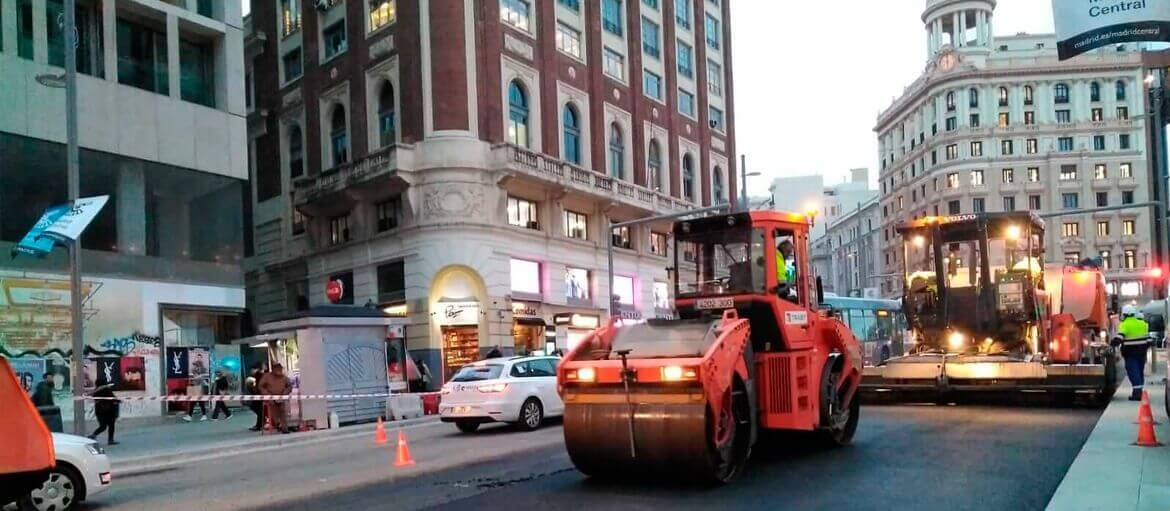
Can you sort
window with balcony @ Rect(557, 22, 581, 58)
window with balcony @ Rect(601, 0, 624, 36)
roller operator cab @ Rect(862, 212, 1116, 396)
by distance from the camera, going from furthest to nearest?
window with balcony @ Rect(601, 0, 624, 36) → window with balcony @ Rect(557, 22, 581, 58) → roller operator cab @ Rect(862, 212, 1116, 396)

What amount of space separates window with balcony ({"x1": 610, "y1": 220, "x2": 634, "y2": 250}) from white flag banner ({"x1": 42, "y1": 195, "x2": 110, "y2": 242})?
1099 inches

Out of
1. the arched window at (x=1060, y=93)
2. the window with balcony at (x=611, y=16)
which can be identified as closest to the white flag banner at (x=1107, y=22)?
the window with balcony at (x=611, y=16)

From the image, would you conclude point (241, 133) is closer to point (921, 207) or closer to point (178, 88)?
point (178, 88)

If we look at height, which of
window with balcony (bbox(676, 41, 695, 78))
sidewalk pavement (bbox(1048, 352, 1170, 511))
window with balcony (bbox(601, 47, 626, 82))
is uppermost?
window with balcony (bbox(676, 41, 695, 78))

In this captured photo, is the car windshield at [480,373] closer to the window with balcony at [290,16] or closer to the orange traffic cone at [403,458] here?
the orange traffic cone at [403,458]

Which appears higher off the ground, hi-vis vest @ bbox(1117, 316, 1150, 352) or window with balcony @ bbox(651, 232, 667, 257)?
window with balcony @ bbox(651, 232, 667, 257)

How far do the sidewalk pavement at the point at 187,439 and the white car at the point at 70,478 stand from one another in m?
4.60

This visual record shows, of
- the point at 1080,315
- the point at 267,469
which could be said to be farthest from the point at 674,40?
the point at 267,469

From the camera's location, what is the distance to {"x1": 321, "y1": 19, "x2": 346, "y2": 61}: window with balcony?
39.8 metres

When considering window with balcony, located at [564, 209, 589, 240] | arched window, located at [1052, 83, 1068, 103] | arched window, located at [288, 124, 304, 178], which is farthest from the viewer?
arched window, located at [1052, 83, 1068, 103]

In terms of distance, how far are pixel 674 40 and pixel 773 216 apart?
39.4 meters

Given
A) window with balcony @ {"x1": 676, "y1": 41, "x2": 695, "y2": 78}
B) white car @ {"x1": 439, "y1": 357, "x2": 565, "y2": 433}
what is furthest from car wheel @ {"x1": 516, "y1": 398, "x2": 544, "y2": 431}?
window with balcony @ {"x1": 676, "y1": 41, "x2": 695, "y2": 78}

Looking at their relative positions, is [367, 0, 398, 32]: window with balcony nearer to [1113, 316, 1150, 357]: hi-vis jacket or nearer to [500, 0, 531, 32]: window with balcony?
[500, 0, 531, 32]: window with balcony

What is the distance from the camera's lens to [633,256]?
44156 mm
